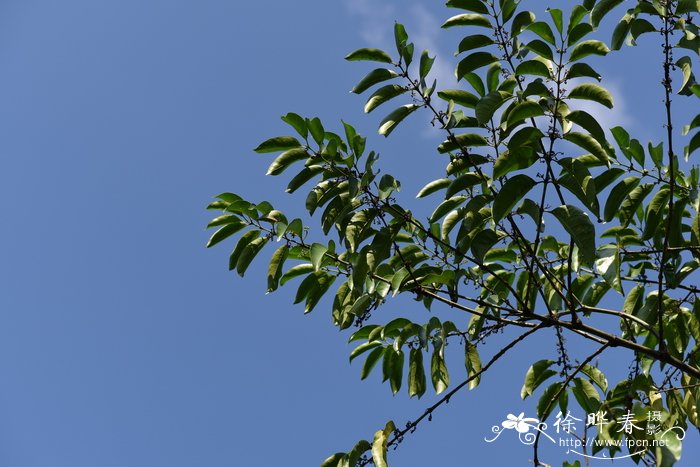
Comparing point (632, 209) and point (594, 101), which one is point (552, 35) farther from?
point (632, 209)

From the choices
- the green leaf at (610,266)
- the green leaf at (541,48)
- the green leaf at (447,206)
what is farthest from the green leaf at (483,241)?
the green leaf at (541,48)

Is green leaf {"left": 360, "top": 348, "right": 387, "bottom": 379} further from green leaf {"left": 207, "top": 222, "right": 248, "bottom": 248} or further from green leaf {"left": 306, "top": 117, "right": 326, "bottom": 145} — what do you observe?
green leaf {"left": 306, "top": 117, "right": 326, "bottom": 145}

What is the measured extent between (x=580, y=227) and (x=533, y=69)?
63 centimetres

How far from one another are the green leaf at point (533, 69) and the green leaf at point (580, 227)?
0.52m

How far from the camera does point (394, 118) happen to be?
3215 millimetres

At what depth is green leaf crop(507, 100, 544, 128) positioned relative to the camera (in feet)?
8.84

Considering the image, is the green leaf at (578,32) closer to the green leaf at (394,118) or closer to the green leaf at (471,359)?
the green leaf at (394,118)

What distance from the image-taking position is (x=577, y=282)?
148 inches

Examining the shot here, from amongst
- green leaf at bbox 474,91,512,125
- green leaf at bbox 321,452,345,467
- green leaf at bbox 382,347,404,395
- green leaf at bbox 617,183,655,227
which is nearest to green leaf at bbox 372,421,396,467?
green leaf at bbox 321,452,345,467

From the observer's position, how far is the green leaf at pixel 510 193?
9.08ft

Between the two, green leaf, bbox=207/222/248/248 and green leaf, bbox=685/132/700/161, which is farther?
green leaf, bbox=207/222/248/248

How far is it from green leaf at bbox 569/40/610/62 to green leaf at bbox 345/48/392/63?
75 centimetres

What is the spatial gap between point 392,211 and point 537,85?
816 mm

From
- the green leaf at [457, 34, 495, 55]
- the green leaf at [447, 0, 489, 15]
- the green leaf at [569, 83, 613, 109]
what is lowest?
the green leaf at [569, 83, 613, 109]
